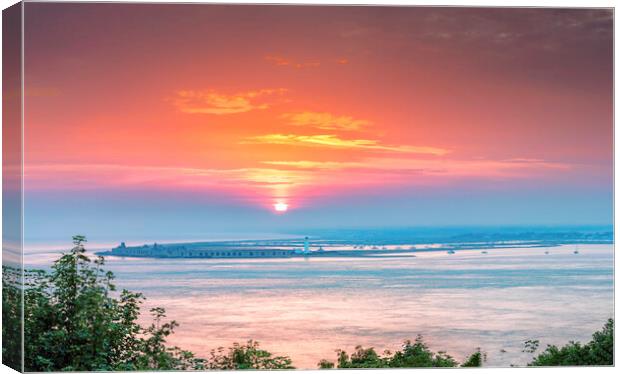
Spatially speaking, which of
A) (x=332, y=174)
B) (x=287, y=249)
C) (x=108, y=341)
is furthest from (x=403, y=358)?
(x=108, y=341)

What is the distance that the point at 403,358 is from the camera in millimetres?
6598

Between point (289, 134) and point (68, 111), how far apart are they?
162cm

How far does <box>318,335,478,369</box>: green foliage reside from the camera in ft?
21.5

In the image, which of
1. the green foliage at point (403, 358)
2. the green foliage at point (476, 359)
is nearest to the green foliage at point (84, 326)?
the green foliage at point (403, 358)

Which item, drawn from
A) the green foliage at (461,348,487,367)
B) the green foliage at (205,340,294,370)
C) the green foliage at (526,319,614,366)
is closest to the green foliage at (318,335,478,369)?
the green foliage at (461,348,487,367)

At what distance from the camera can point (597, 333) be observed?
6402 millimetres

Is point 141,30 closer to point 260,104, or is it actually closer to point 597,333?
point 260,104

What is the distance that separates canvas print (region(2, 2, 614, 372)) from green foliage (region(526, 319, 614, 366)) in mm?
28

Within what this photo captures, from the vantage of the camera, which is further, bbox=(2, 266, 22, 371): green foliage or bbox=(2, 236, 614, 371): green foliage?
bbox=(2, 236, 614, 371): green foliage

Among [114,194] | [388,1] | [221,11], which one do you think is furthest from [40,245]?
[388,1]

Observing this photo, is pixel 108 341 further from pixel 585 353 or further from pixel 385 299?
pixel 585 353

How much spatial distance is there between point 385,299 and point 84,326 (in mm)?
2274

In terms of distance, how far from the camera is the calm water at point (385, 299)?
6.72m

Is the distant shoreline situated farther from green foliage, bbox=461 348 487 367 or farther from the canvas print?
green foliage, bbox=461 348 487 367
